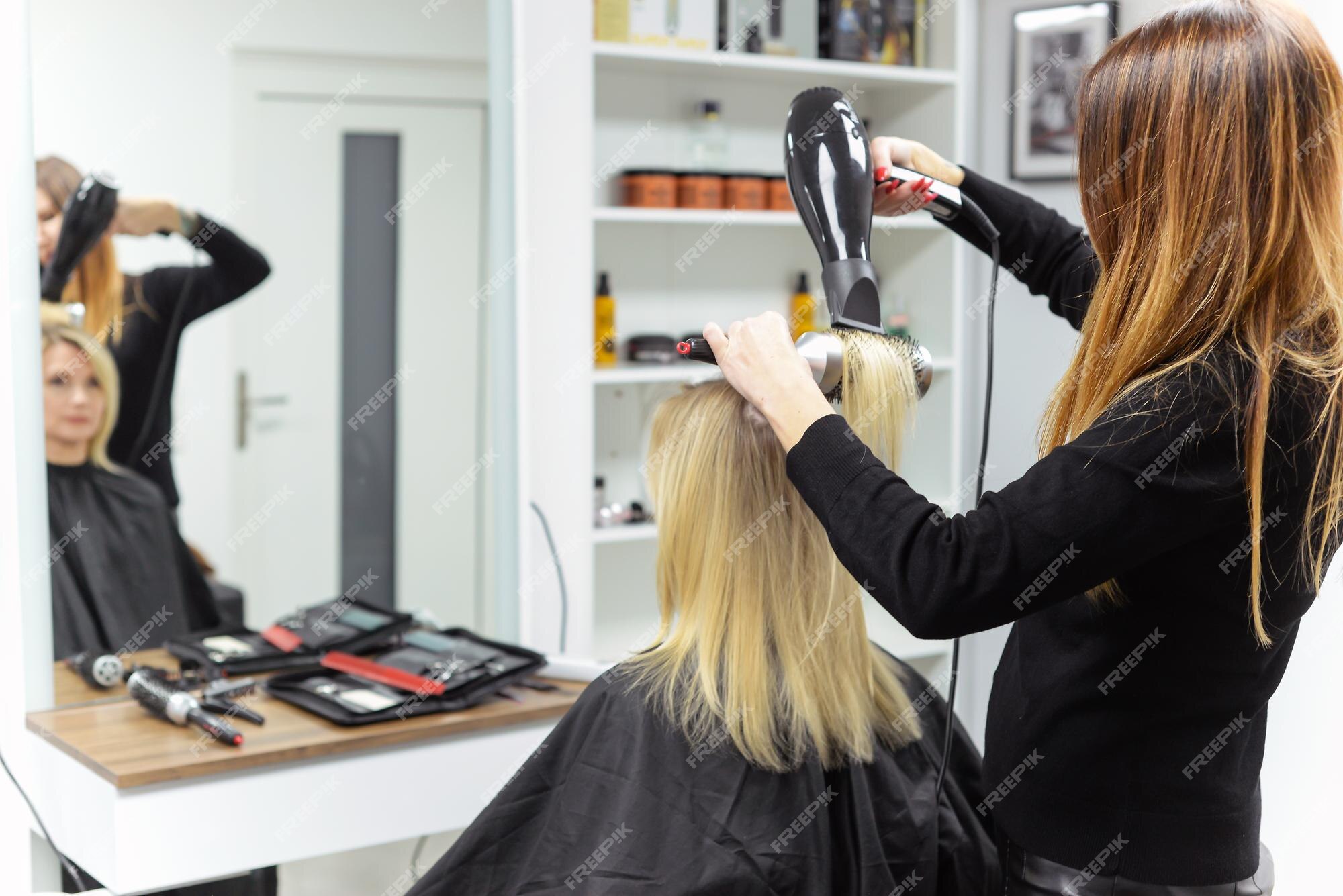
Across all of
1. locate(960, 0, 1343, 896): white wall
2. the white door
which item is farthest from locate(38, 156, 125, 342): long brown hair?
locate(960, 0, 1343, 896): white wall

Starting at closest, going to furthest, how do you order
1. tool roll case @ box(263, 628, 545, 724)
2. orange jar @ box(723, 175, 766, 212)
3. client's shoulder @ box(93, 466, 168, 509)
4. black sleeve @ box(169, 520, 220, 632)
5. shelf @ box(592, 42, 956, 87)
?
tool roll case @ box(263, 628, 545, 724)
client's shoulder @ box(93, 466, 168, 509)
black sleeve @ box(169, 520, 220, 632)
shelf @ box(592, 42, 956, 87)
orange jar @ box(723, 175, 766, 212)

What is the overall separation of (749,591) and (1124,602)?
0.38 metres

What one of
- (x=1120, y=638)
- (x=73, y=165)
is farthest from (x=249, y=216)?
(x=1120, y=638)

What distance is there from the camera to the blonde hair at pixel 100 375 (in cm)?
181

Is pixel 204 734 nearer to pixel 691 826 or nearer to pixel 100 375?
pixel 100 375

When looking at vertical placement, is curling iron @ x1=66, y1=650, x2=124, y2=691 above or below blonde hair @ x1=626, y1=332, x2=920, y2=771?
below

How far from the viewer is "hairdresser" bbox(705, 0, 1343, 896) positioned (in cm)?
85

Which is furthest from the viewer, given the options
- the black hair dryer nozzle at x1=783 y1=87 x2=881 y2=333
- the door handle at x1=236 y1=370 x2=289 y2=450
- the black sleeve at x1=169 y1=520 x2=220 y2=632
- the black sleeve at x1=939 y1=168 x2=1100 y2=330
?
the door handle at x1=236 y1=370 x2=289 y2=450

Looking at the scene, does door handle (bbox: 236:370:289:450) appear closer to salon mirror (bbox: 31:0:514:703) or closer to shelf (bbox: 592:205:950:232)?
salon mirror (bbox: 31:0:514:703)

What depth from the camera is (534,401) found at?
2094 millimetres

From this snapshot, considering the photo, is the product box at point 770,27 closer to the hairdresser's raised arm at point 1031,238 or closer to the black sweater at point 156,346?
the black sweater at point 156,346

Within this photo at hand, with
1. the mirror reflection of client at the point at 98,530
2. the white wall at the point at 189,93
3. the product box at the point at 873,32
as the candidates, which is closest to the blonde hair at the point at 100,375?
the mirror reflection of client at the point at 98,530

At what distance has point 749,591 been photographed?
46.8 inches

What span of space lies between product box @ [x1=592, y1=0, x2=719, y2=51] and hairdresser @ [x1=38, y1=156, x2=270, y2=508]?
2.88ft
